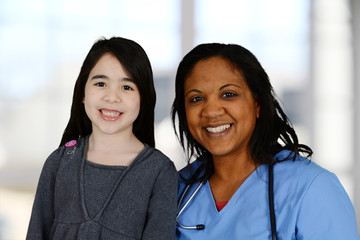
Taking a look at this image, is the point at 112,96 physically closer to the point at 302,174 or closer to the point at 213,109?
the point at 213,109

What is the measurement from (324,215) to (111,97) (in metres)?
0.64

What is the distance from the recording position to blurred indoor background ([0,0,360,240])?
3.41 metres

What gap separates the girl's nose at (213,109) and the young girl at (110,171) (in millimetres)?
171

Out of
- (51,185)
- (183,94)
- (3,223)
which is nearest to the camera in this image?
(51,185)

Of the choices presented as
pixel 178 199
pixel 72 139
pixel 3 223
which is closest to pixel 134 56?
pixel 72 139

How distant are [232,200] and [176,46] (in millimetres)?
2544

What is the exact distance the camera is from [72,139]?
1394 mm

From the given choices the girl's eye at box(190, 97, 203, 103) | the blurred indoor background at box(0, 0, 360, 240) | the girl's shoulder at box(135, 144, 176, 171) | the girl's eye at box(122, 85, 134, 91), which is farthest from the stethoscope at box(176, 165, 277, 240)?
the blurred indoor background at box(0, 0, 360, 240)

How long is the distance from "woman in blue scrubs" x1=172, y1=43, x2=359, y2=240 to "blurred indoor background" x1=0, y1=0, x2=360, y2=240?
2257 mm

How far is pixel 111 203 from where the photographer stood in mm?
1158

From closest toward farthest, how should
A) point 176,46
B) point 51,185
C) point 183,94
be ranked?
point 51,185 → point 183,94 → point 176,46

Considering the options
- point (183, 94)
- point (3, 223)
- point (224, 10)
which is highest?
point (224, 10)

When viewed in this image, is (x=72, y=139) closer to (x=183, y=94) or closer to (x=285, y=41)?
(x=183, y=94)

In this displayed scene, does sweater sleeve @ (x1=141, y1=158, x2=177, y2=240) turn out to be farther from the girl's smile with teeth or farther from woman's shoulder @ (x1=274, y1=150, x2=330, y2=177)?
woman's shoulder @ (x1=274, y1=150, x2=330, y2=177)
